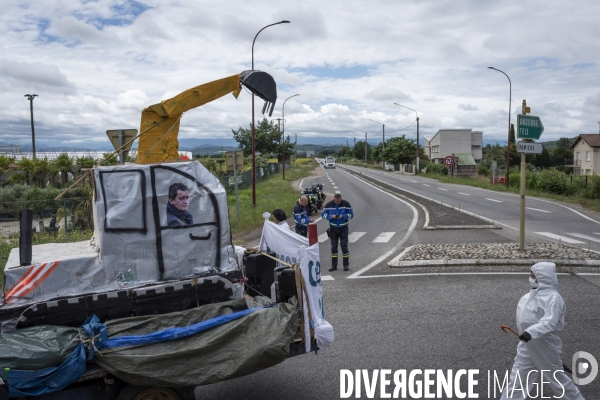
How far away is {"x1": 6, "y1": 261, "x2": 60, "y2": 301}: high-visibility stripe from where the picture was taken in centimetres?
478

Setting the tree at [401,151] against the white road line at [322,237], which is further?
the tree at [401,151]

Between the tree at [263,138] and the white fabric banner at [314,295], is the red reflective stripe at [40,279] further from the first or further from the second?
the tree at [263,138]

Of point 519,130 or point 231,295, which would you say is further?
point 519,130

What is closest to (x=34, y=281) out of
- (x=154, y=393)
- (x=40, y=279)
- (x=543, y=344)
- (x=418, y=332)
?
(x=40, y=279)

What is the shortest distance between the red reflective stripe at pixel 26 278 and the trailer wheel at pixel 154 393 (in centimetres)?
128

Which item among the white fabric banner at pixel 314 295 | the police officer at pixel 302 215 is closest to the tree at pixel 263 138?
the police officer at pixel 302 215

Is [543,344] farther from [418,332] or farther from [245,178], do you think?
[245,178]

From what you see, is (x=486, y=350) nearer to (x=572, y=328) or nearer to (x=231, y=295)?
(x=572, y=328)

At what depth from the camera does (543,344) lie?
5172mm

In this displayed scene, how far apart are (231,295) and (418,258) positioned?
7.95 m

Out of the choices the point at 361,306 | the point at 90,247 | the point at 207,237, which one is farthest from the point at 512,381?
the point at 90,247

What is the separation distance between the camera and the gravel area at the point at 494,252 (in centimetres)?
1240

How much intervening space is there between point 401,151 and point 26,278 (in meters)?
82.9

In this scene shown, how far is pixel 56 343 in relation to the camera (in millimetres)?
4363
